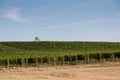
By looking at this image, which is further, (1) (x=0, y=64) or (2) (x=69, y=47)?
(2) (x=69, y=47)

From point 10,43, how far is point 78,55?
149ft

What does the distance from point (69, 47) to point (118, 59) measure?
35069mm

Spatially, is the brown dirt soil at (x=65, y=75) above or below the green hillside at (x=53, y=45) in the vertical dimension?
below

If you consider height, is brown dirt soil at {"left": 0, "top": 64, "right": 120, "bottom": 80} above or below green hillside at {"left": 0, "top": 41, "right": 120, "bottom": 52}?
below

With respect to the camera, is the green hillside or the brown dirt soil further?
the green hillside

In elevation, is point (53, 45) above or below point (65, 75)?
above

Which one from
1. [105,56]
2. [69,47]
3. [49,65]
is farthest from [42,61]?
[69,47]

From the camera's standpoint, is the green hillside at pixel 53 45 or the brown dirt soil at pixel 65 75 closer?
the brown dirt soil at pixel 65 75

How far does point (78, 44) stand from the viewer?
8906 centimetres

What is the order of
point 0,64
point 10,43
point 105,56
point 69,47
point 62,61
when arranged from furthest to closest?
point 10,43, point 69,47, point 105,56, point 62,61, point 0,64

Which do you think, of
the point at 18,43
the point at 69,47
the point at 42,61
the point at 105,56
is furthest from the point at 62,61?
the point at 18,43

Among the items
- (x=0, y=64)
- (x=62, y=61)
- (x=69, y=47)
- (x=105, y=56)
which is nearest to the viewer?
(x=0, y=64)

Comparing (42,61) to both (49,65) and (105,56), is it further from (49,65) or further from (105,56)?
(105,56)

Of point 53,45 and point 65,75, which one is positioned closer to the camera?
point 65,75
